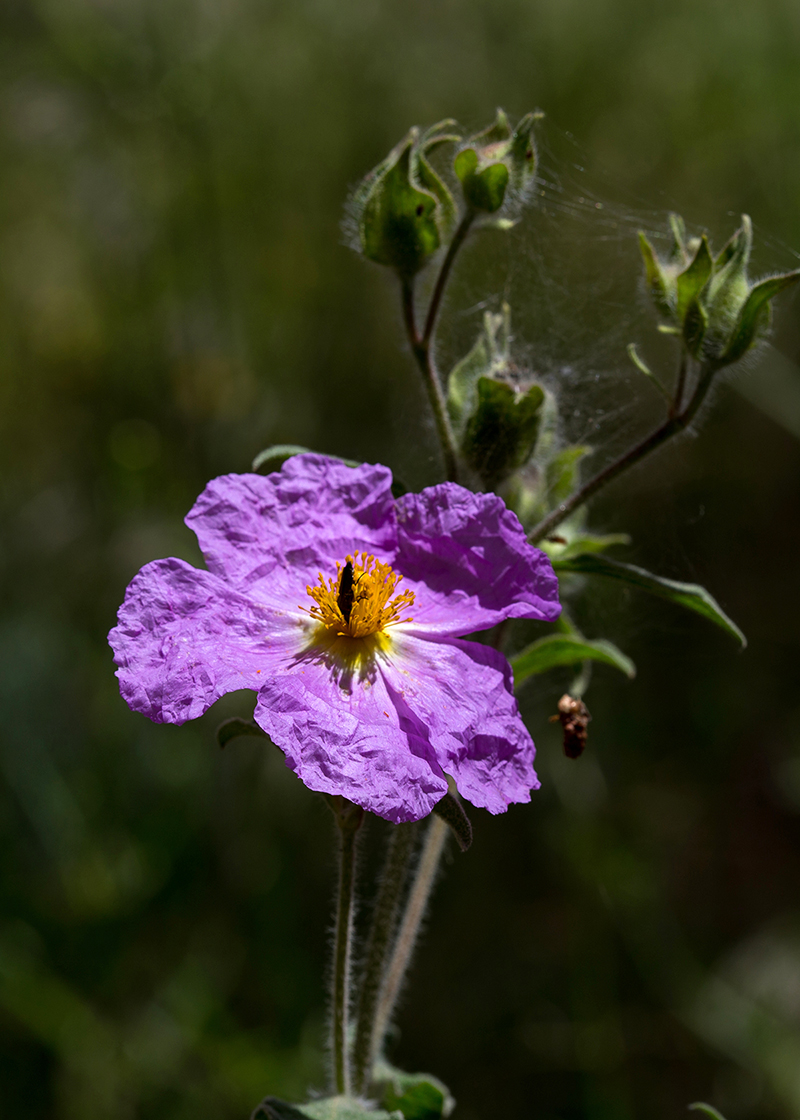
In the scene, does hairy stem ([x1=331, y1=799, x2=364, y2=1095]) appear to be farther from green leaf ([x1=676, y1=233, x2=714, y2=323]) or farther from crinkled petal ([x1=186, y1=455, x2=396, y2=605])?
green leaf ([x1=676, y1=233, x2=714, y2=323])

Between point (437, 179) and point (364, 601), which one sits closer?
point (364, 601)

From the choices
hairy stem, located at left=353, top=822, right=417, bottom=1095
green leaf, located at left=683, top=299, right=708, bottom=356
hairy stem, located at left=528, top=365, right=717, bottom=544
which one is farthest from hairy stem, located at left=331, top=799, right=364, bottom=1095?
green leaf, located at left=683, top=299, right=708, bottom=356

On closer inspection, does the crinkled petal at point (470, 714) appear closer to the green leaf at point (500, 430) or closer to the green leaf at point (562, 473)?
the green leaf at point (500, 430)

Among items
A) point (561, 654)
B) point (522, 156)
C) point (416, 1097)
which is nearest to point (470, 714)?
point (561, 654)

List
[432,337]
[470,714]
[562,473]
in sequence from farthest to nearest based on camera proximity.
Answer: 1. [562,473]
2. [432,337]
3. [470,714]

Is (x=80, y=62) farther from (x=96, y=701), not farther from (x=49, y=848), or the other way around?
(x=49, y=848)

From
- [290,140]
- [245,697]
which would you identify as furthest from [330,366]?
[245,697]

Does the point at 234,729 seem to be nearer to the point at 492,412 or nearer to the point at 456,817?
the point at 456,817
